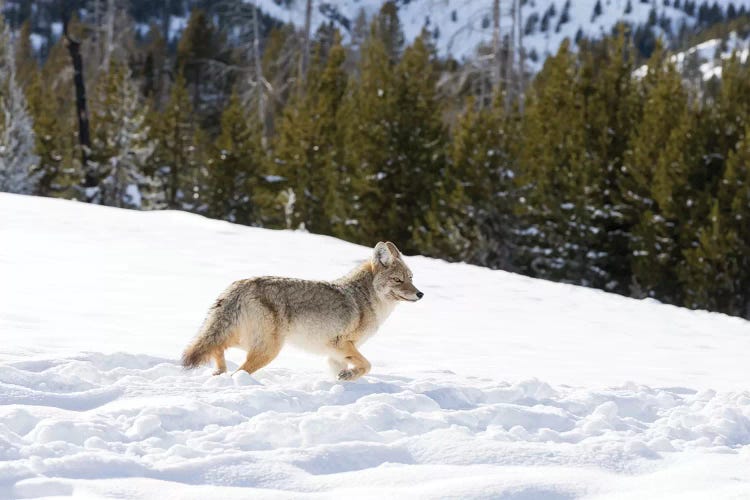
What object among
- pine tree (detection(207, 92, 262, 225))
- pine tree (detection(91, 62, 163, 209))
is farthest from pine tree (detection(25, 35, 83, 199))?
pine tree (detection(207, 92, 262, 225))

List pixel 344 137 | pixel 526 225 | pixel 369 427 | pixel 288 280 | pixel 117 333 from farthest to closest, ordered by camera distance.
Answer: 1. pixel 344 137
2. pixel 526 225
3. pixel 117 333
4. pixel 288 280
5. pixel 369 427

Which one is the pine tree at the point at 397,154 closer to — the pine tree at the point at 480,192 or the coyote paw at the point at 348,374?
the pine tree at the point at 480,192

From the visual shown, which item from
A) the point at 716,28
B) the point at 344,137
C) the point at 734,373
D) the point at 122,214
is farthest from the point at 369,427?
the point at 716,28

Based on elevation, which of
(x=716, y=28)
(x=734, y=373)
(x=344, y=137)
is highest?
(x=716, y=28)

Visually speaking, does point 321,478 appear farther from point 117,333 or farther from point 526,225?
point 526,225

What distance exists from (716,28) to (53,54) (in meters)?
161

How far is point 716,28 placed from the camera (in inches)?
7367

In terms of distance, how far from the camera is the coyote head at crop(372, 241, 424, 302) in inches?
255

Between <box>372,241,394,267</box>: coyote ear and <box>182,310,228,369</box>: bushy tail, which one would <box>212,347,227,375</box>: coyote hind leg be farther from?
<box>372,241,394,267</box>: coyote ear

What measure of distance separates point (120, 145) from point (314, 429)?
31.2 metres

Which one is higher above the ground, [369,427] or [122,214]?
[122,214]

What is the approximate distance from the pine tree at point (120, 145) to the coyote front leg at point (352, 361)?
93.6ft

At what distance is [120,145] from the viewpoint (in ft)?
111

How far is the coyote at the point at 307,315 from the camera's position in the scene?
584 cm
